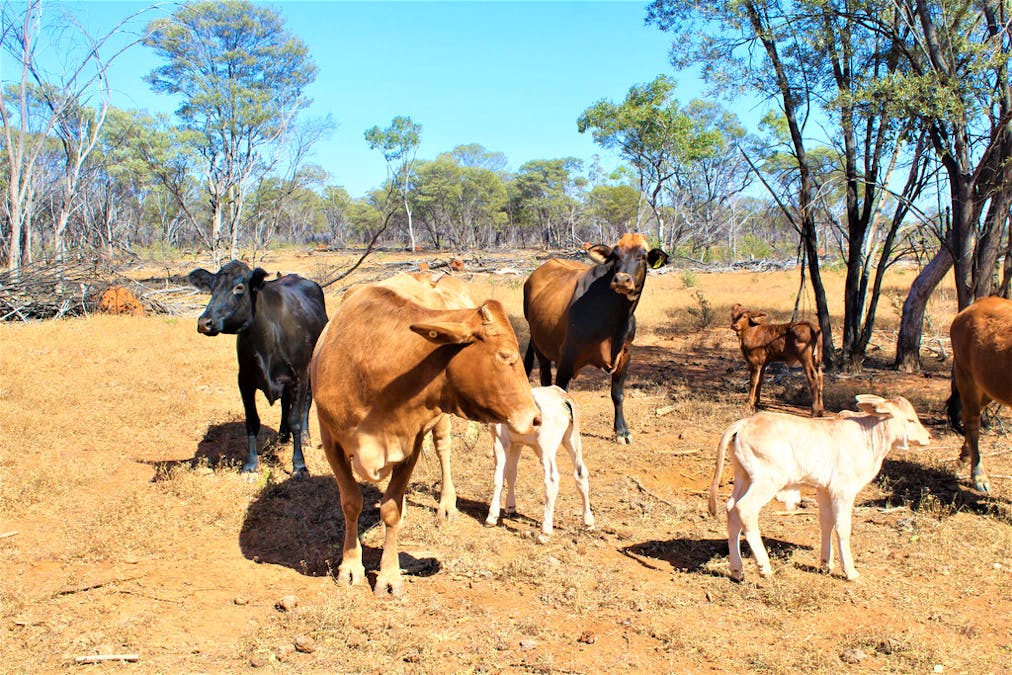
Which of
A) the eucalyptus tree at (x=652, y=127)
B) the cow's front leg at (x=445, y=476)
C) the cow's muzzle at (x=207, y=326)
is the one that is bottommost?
the cow's front leg at (x=445, y=476)

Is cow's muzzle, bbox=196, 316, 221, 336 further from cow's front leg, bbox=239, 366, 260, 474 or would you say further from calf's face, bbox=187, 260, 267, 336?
cow's front leg, bbox=239, 366, 260, 474

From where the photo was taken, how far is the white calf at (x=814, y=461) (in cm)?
506

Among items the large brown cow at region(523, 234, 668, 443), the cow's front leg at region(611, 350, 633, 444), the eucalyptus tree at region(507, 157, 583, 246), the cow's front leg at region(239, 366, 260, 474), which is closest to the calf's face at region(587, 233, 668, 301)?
the large brown cow at region(523, 234, 668, 443)

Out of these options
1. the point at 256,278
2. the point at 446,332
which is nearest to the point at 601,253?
the point at 256,278

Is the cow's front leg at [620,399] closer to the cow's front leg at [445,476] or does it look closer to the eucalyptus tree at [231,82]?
the cow's front leg at [445,476]

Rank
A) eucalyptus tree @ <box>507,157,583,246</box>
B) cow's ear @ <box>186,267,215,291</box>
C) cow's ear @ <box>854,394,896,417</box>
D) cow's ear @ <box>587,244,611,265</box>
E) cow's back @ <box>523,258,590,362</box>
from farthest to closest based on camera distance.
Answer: eucalyptus tree @ <box>507,157,583,246</box> < cow's back @ <box>523,258,590,362</box> < cow's ear @ <box>587,244,611,265</box> < cow's ear @ <box>186,267,215,291</box> < cow's ear @ <box>854,394,896,417</box>

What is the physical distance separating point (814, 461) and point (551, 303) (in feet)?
17.3

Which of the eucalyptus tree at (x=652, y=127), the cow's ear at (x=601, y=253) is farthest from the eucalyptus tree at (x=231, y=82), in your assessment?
the cow's ear at (x=601, y=253)

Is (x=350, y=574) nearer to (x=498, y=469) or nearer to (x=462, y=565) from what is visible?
(x=462, y=565)

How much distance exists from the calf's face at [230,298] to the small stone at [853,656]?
5.21 meters

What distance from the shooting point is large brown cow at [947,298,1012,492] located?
6.74m

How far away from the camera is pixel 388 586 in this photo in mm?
4902

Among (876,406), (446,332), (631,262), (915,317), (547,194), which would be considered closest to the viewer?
(446,332)

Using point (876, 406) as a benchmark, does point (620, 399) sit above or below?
below
